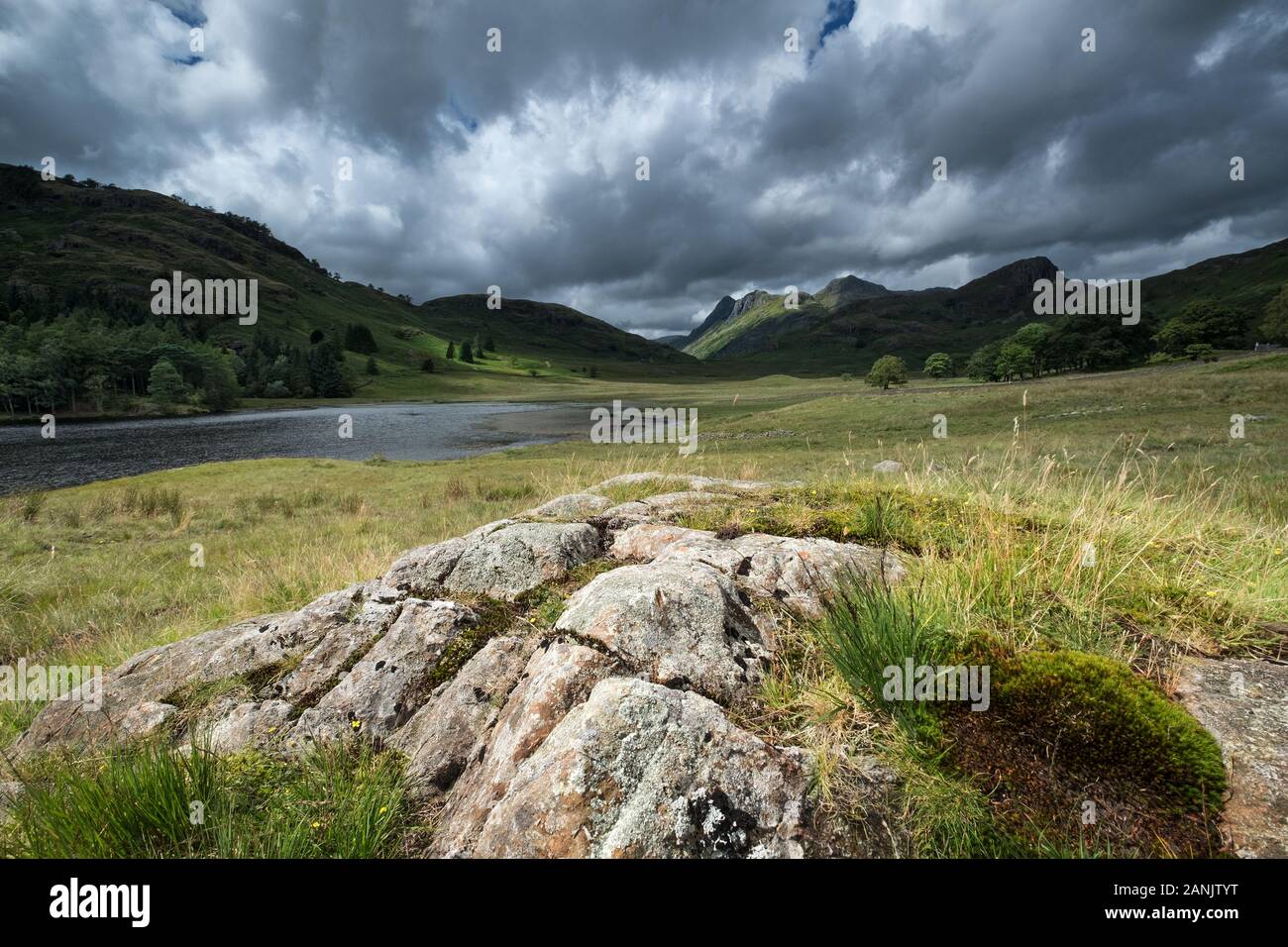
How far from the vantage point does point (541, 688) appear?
3.38 meters

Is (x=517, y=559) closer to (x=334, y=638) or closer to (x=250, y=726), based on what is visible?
(x=334, y=638)

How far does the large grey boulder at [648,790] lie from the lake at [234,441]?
59.1 m

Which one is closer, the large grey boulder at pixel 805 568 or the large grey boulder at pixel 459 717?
the large grey boulder at pixel 459 717

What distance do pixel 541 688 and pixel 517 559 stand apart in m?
2.18

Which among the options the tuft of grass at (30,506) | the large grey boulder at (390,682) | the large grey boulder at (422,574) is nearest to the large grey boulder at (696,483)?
the large grey boulder at (422,574)

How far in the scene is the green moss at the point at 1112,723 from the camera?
2.45m

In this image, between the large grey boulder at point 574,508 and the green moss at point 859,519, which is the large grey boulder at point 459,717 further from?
the large grey boulder at point 574,508

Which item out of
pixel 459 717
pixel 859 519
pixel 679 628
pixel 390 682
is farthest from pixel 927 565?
pixel 390 682

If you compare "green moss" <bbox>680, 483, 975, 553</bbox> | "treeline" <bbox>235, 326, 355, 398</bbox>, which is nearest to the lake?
"green moss" <bbox>680, 483, 975, 553</bbox>

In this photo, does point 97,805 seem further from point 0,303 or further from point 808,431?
point 0,303

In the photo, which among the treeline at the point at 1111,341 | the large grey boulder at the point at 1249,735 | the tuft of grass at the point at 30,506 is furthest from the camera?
the treeline at the point at 1111,341

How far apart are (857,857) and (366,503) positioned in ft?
97.6

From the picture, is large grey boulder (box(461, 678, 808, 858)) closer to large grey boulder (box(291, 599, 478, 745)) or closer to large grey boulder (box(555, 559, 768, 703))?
large grey boulder (box(555, 559, 768, 703))
